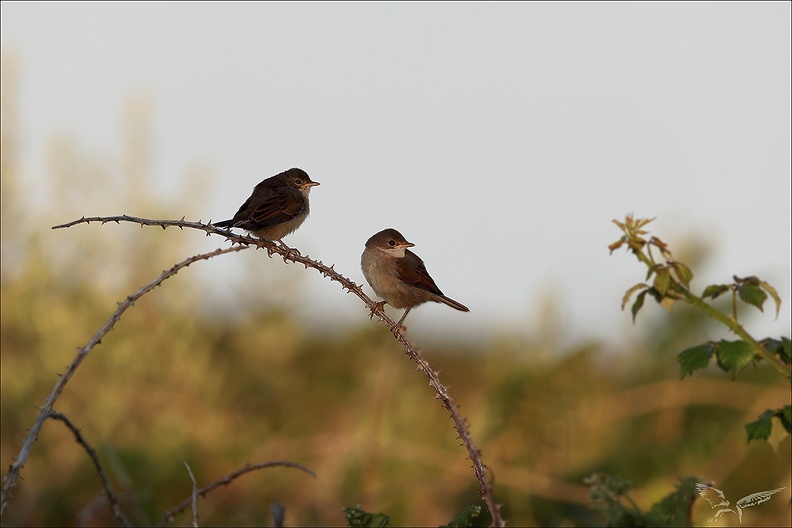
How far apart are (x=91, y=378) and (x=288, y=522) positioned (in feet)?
9.22

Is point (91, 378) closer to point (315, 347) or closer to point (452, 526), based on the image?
point (315, 347)

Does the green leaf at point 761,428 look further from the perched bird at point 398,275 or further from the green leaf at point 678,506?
the perched bird at point 398,275

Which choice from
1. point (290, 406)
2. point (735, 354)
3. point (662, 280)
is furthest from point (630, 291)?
point (290, 406)

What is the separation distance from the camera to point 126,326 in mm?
7852

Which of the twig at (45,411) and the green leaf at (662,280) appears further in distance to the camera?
the green leaf at (662,280)

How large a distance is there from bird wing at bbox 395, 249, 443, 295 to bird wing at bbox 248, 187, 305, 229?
28.2 inches

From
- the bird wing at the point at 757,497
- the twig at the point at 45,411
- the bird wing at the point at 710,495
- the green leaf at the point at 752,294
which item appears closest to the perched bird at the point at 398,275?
the bird wing at the point at 710,495

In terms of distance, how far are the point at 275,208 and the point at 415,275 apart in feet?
3.01

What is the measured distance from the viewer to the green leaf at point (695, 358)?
3100 mm

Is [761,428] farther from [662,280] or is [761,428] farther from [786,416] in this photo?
[662,280]

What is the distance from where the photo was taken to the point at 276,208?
5.36m

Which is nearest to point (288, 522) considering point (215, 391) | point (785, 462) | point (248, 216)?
point (248, 216)

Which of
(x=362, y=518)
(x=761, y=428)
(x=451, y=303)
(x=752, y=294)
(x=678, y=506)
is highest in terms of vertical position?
(x=451, y=303)

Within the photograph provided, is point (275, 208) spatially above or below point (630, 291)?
above
